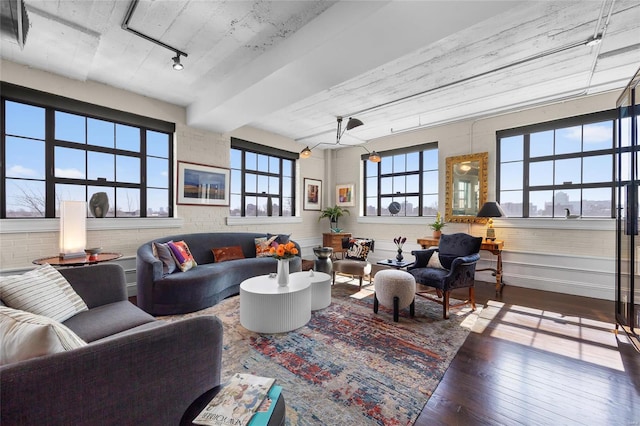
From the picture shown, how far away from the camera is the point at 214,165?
4914 millimetres

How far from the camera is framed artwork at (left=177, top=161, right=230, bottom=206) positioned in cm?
451

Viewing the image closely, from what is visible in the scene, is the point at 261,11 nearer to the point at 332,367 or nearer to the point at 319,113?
the point at 319,113

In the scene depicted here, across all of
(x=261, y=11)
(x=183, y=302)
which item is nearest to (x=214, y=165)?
(x=183, y=302)

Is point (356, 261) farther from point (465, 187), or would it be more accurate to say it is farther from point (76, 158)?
point (76, 158)

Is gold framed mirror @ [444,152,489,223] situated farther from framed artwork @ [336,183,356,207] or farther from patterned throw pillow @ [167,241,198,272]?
patterned throw pillow @ [167,241,198,272]

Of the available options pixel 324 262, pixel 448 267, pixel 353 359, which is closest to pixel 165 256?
pixel 324 262

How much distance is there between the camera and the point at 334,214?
6.80 m

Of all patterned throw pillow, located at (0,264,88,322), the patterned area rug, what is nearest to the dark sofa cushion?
patterned throw pillow, located at (0,264,88,322)

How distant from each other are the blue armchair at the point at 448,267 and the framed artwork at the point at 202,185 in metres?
3.53

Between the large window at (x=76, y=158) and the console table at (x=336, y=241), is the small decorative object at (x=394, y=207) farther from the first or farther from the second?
the large window at (x=76, y=158)

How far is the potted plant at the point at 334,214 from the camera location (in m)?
6.80

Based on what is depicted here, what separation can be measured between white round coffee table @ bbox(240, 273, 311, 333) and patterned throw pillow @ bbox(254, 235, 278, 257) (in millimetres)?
1794

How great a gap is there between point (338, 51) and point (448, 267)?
3.05 meters

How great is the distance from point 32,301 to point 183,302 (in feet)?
5.45
